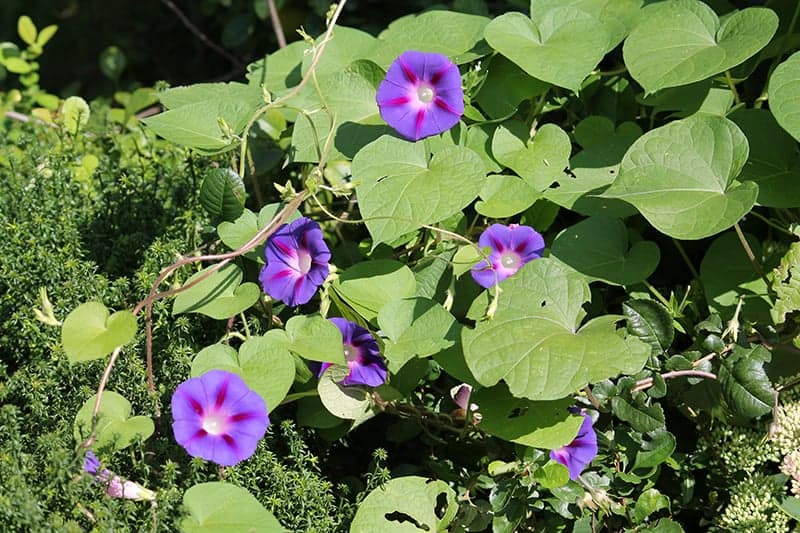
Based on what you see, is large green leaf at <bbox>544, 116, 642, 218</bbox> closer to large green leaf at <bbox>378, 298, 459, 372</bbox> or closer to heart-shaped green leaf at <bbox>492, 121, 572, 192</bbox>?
heart-shaped green leaf at <bbox>492, 121, 572, 192</bbox>

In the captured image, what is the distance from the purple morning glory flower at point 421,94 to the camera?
63.0 inches

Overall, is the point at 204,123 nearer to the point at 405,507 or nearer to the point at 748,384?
the point at 405,507

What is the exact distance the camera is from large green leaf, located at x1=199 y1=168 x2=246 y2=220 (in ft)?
5.24

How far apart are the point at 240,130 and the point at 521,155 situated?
19.7 inches

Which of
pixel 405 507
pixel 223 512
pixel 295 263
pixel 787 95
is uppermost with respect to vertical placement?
pixel 787 95

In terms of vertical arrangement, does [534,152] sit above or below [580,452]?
above

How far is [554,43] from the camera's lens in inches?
68.2

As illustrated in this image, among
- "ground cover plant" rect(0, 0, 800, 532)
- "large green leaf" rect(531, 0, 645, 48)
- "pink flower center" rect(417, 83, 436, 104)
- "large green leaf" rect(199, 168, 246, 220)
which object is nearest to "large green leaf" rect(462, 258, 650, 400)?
"ground cover plant" rect(0, 0, 800, 532)

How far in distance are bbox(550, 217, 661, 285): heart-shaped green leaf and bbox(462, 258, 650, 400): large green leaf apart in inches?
6.0

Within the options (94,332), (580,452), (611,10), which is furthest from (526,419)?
(611,10)

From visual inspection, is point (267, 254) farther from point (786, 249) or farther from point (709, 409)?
point (786, 249)

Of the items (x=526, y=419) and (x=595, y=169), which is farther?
(x=595, y=169)

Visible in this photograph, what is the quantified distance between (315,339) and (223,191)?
1.08 ft

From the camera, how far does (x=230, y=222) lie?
164 cm
